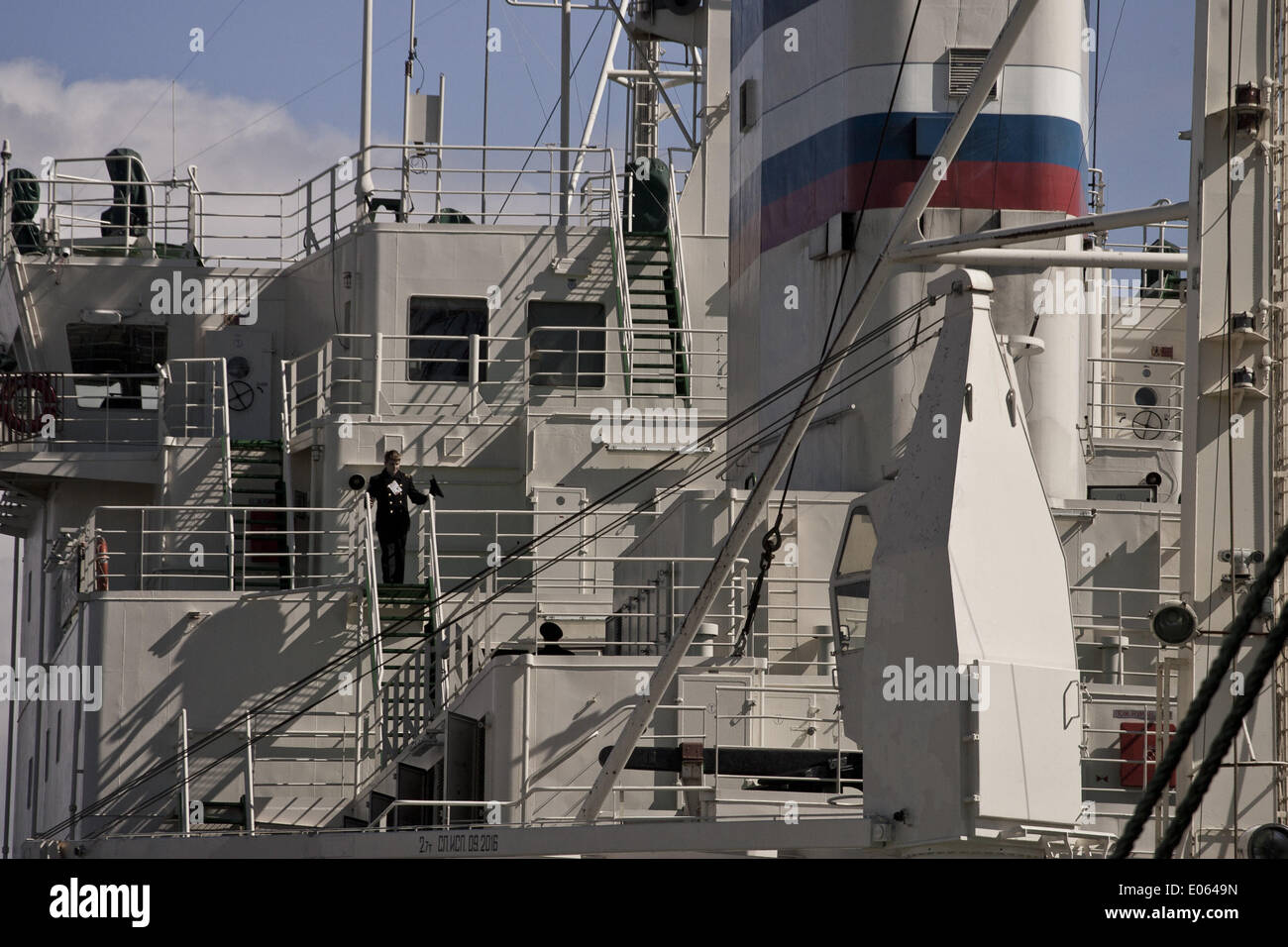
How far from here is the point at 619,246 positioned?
2653 centimetres

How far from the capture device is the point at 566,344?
87.6 feet

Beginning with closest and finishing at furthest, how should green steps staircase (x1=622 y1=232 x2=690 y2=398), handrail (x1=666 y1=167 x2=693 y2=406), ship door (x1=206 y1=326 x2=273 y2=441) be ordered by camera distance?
green steps staircase (x1=622 y1=232 x2=690 y2=398)
handrail (x1=666 y1=167 x2=693 y2=406)
ship door (x1=206 y1=326 x2=273 y2=441)

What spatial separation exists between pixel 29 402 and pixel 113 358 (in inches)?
52.5

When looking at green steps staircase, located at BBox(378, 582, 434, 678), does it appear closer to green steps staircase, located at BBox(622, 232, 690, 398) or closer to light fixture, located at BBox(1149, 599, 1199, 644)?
green steps staircase, located at BBox(622, 232, 690, 398)

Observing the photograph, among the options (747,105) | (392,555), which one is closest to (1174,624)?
(747,105)

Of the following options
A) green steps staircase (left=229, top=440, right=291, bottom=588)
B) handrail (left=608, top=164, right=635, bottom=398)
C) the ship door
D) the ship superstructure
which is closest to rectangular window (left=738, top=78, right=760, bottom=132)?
the ship superstructure

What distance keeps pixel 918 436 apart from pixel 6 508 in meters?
20.2

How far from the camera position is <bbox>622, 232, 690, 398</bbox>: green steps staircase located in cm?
2662

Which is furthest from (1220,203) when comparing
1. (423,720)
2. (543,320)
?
(543,320)

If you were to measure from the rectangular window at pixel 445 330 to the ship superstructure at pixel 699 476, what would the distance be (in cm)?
4

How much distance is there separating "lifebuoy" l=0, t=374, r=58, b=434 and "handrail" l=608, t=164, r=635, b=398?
26.0 ft

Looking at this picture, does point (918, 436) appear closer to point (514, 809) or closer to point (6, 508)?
point (514, 809)

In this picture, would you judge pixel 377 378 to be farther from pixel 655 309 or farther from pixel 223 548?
pixel 655 309
